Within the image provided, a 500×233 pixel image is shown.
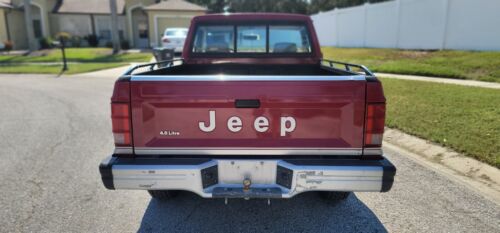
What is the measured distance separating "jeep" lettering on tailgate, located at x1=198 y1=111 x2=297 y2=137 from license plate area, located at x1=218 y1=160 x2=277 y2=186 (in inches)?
9.6

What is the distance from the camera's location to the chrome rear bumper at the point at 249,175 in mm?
2625

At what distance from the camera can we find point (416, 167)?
466cm

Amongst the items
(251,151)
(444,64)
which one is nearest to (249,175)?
(251,151)

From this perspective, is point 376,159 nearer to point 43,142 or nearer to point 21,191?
point 21,191

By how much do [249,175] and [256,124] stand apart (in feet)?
1.30

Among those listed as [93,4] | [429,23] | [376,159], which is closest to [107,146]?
[376,159]

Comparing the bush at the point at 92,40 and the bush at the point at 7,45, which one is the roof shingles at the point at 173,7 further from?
the bush at the point at 7,45

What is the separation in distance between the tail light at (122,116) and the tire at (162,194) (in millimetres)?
937

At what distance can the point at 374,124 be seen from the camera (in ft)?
8.71

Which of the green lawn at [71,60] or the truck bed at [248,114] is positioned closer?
the truck bed at [248,114]

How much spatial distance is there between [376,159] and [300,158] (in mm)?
594

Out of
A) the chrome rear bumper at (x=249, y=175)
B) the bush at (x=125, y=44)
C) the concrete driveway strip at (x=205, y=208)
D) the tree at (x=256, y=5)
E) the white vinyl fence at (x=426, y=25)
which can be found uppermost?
the tree at (x=256, y=5)

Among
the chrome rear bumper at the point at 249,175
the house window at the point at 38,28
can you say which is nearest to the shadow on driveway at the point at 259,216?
the chrome rear bumper at the point at 249,175

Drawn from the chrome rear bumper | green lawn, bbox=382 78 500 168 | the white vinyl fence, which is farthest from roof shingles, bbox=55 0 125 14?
the chrome rear bumper
